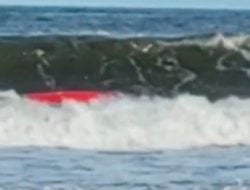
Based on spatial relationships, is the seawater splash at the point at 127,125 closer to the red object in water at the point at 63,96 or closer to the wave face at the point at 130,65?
the red object in water at the point at 63,96

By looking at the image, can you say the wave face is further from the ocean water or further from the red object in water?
the red object in water

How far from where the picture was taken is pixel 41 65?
61.7 ft

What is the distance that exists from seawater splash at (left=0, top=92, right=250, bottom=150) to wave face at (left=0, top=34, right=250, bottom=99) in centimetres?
263

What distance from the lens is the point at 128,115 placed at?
46.7 feet

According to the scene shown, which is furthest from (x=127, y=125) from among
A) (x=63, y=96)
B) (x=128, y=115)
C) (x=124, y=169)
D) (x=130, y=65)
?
(x=130, y=65)

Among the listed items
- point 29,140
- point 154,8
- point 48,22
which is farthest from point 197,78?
point 154,8

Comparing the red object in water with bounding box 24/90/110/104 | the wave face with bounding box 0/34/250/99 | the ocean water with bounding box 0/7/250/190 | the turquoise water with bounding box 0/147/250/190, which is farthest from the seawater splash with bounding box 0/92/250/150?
the wave face with bounding box 0/34/250/99

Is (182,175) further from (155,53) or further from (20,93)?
(155,53)

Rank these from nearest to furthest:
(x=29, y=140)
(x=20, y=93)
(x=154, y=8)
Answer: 1. (x=29, y=140)
2. (x=20, y=93)
3. (x=154, y=8)

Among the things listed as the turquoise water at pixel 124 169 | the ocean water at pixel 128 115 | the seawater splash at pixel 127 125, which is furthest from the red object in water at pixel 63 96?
the turquoise water at pixel 124 169

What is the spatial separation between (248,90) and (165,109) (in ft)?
13.1

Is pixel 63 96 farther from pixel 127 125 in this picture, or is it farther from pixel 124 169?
pixel 124 169

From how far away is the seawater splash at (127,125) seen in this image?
13.3 m

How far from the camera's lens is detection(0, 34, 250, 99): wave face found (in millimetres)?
17969
